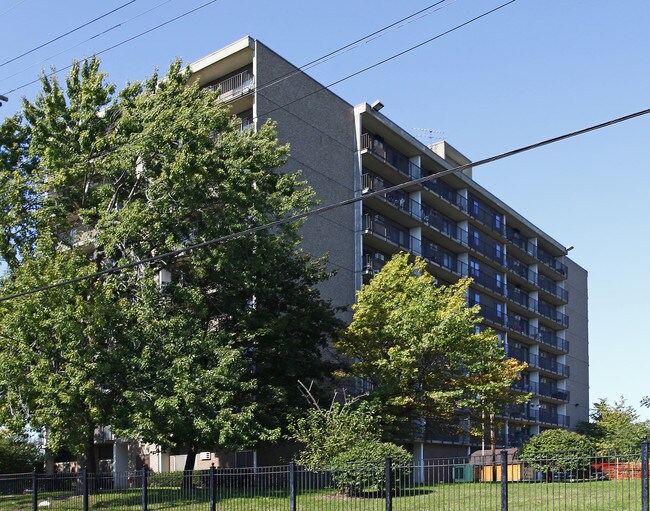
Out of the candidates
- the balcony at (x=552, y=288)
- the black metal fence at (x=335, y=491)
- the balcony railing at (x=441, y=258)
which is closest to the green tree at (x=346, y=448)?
the black metal fence at (x=335, y=491)

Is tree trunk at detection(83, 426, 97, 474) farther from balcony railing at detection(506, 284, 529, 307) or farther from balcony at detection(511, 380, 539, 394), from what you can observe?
balcony railing at detection(506, 284, 529, 307)

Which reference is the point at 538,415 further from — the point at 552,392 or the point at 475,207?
the point at 475,207

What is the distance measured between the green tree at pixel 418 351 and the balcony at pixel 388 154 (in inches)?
509

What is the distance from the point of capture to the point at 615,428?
6450 centimetres

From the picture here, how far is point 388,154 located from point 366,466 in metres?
34.7

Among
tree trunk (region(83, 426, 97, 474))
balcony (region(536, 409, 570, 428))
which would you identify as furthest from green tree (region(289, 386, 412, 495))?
balcony (region(536, 409, 570, 428))

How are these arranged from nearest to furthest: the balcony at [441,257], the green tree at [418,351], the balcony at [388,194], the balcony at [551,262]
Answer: the green tree at [418,351]
the balcony at [388,194]
the balcony at [441,257]
the balcony at [551,262]

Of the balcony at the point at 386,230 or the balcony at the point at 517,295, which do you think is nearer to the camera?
the balcony at the point at 386,230

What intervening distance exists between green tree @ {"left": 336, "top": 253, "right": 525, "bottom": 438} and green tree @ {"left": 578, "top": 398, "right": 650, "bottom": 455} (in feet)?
32.9

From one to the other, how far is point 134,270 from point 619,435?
3718cm

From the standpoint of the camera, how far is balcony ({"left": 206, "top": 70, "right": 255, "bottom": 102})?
44.5 meters

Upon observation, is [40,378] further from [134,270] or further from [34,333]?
[134,270]

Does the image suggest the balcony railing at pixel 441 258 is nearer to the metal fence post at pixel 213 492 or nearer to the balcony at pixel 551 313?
the balcony at pixel 551 313

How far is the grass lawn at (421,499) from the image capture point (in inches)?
886
